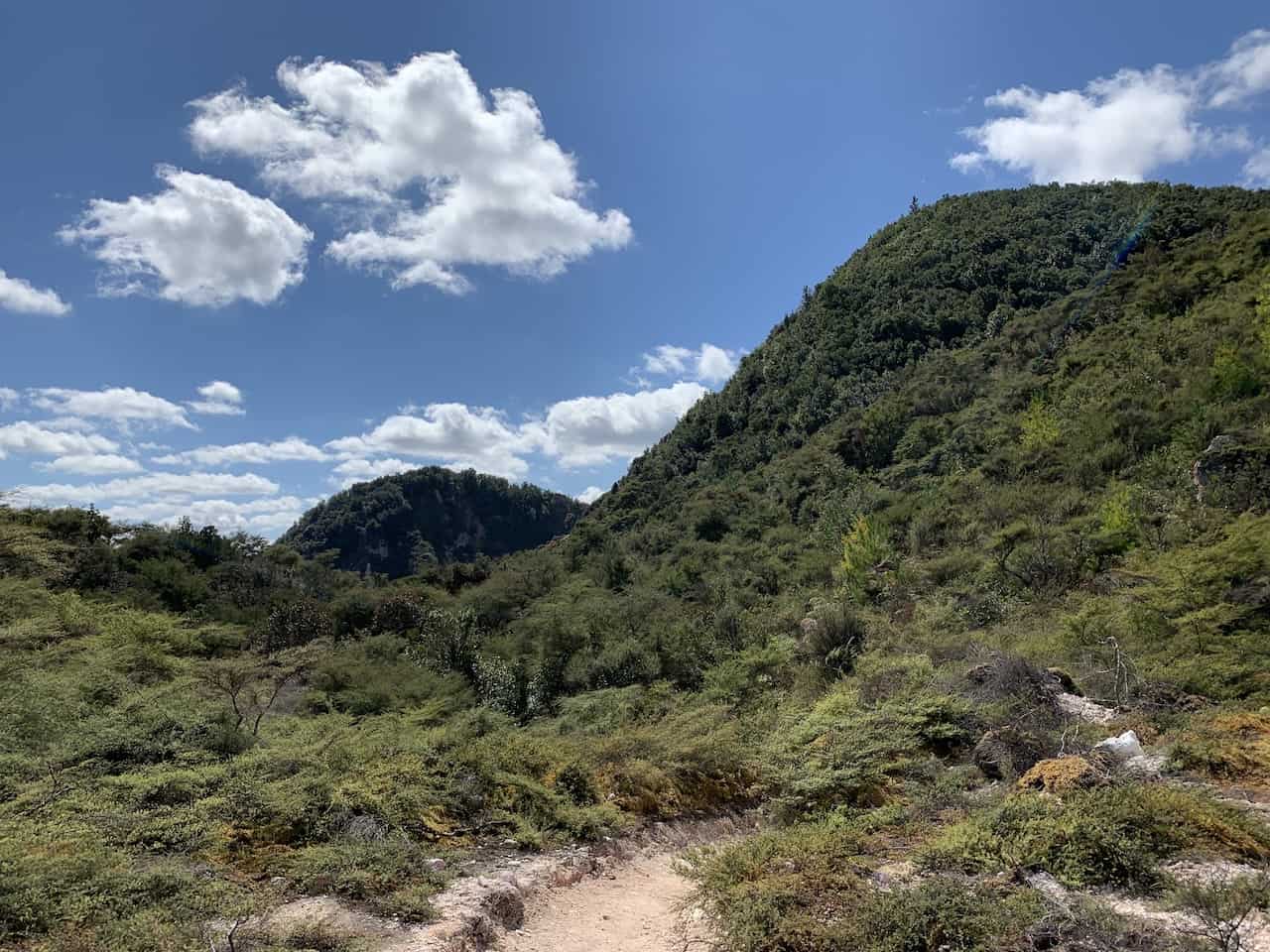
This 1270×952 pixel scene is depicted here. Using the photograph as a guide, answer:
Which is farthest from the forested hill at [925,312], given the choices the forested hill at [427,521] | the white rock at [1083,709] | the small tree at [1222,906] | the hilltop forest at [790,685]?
the forested hill at [427,521]

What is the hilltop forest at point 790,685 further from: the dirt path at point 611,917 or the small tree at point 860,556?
the dirt path at point 611,917

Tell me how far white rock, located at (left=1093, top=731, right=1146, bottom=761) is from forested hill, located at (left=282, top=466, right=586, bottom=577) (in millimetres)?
119575

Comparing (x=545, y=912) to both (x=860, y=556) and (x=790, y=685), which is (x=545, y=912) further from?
(x=860, y=556)

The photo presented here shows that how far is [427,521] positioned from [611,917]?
15553cm

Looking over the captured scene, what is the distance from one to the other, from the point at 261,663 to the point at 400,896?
1381 cm

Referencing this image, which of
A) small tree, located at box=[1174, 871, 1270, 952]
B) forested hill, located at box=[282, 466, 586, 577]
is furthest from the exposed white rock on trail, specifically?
forested hill, located at box=[282, 466, 586, 577]

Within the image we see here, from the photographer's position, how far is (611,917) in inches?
314

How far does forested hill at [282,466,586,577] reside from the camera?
459ft

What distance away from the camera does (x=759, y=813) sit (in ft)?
39.1

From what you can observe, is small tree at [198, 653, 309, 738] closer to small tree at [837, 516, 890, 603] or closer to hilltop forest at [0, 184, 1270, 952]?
hilltop forest at [0, 184, 1270, 952]

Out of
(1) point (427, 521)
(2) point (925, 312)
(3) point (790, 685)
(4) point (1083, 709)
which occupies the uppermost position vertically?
(2) point (925, 312)

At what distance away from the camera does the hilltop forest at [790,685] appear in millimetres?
6410

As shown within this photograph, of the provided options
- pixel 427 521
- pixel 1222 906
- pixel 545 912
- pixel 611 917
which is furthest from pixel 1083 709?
pixel 427 521

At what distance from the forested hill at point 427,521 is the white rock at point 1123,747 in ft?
392
